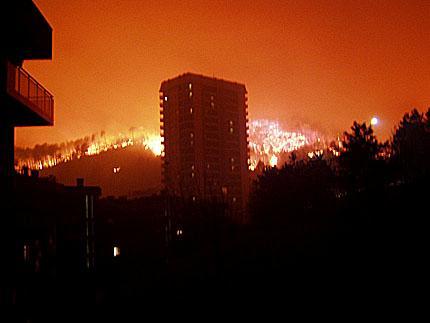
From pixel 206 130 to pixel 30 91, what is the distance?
85.4m

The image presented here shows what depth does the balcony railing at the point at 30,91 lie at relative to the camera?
601 inches

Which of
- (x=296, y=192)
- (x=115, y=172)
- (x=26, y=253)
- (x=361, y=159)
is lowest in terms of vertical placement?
(x=26, y=253)

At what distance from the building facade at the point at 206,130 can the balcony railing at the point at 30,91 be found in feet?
251

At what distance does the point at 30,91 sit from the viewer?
54.7ft

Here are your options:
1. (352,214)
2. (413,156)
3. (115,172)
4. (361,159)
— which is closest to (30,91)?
(352,214)

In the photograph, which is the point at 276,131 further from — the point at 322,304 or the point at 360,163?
the point at 322,304

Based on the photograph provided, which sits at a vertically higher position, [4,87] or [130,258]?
[4,87]

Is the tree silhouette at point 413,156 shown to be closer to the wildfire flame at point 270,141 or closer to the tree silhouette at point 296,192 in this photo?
the tree silhouette at point 296,192

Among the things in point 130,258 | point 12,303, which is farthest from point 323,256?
point 130,258

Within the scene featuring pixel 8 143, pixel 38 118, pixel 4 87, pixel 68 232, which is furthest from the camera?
pixel 68 232

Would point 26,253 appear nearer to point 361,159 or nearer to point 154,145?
point 361,159

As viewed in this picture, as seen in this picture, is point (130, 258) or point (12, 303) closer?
point (12, 303)

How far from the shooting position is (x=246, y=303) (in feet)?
40.6

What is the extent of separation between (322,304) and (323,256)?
4.27 m
